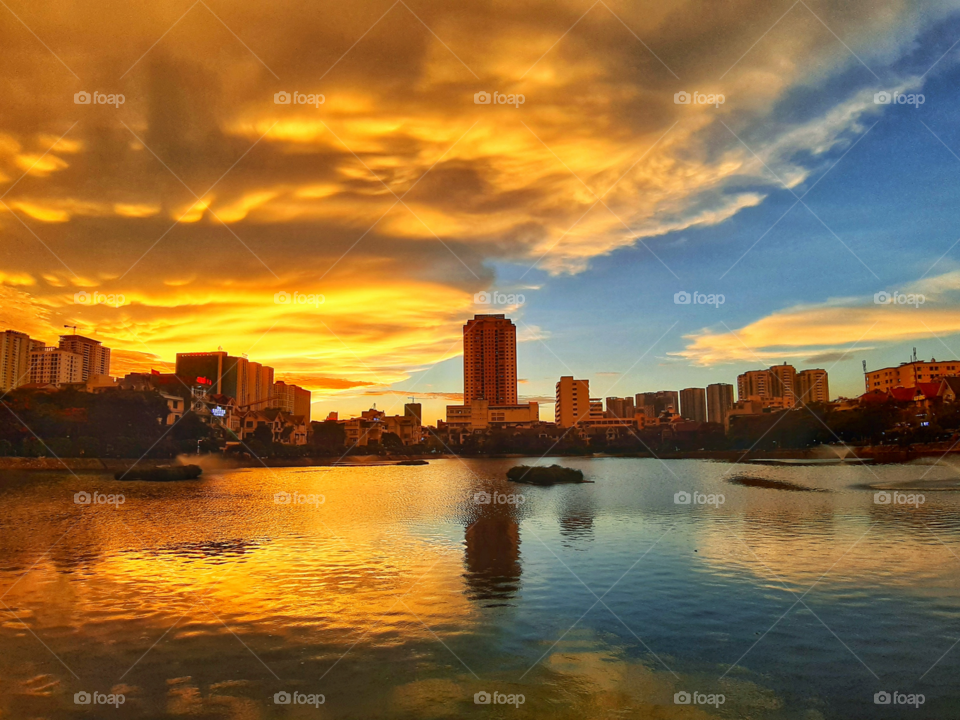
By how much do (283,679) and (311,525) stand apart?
2769cm

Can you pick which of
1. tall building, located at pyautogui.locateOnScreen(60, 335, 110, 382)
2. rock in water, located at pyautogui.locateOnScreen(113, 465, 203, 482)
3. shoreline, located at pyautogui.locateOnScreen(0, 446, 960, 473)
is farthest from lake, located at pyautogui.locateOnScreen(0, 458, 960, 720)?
tall building, located at pyautogui.locateOnScreen(60, 335, 110, 382)

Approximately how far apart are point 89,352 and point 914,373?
812 ft

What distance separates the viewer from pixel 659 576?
24.2 m

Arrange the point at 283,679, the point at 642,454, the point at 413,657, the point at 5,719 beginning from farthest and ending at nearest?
the point at 642,454 → the point at 413,657 → the point at 283,679 → the point at 5,719

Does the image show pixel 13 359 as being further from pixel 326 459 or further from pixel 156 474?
pixel 156 474

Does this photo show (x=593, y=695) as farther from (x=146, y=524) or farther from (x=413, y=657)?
(x=146, y=524)

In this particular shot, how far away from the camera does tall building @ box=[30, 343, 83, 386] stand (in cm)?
15012

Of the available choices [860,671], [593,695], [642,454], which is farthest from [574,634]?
[642,454]

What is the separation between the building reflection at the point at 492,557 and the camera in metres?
21.6

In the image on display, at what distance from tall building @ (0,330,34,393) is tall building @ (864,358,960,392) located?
226157 mm

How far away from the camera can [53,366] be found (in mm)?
156750

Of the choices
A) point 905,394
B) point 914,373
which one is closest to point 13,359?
point 905,394

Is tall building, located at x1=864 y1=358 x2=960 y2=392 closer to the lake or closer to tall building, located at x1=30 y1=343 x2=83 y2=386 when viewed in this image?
the lake

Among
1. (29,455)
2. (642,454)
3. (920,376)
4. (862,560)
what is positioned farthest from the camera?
(642,454)
